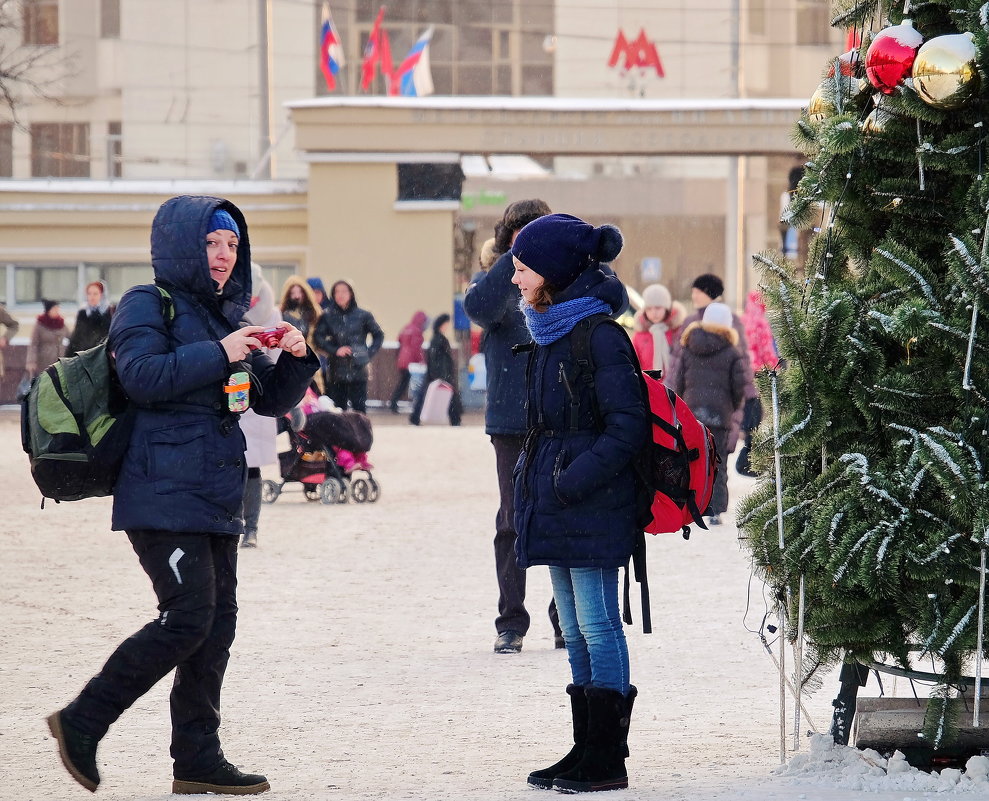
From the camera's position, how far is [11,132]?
43.3m

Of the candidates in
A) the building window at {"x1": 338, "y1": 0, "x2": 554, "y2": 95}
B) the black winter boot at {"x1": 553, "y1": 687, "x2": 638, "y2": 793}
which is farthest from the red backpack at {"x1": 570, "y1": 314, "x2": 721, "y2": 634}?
the building window at {"x1": 338, "y1": 0, "x2": 554, "y2": 95}

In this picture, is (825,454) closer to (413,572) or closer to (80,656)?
(80,656)

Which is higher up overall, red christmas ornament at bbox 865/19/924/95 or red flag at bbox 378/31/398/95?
red flag at bbox 378/31/398/95

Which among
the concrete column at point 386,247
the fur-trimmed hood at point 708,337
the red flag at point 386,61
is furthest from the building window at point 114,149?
the fur-trimmed hood at point 708,337

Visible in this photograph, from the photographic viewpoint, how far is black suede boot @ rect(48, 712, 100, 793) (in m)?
4.55

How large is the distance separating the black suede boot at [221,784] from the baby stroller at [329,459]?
7895mm

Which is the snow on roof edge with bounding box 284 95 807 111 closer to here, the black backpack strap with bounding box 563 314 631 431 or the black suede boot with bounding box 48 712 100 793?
the black backpack strap with bounding box 563 314 631 431

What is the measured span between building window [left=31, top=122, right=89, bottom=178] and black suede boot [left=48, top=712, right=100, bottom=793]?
40.3 metres

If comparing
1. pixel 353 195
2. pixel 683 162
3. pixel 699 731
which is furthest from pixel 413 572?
pixel 683 162

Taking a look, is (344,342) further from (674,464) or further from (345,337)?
(674,464)

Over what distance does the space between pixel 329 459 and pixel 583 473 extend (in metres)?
8.58

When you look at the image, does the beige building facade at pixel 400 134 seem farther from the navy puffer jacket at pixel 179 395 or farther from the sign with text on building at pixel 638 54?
the navy puffer jacket at pixel 179 395

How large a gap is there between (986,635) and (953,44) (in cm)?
159

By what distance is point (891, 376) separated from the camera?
14.8 feet
